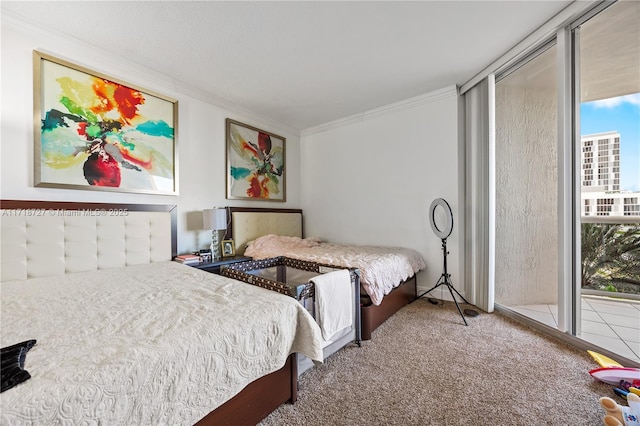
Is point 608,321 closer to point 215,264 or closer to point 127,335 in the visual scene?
point 127,335

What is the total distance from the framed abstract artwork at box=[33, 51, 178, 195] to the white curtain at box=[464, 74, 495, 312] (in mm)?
3601

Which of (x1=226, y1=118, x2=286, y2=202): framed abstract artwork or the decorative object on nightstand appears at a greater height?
(x1=226, y1=118, x2=286, y2=202): framed abstract artwork

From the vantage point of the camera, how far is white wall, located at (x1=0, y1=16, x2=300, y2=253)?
196cm

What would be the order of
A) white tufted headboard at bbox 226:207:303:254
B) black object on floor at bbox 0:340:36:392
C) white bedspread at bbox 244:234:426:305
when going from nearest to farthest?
black object on floor at bbox 0:340:36:392, white bedspread at bbox 244:234:426:305, white tufted headboard at bbox 226:207:303:254

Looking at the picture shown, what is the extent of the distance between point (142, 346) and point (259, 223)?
2930mm

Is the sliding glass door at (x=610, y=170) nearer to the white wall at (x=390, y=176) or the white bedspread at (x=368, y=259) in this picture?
the white wall at (x=390, y=176)

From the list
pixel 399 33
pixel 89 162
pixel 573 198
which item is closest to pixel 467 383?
pixel 573 198

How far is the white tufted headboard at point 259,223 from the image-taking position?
11.4ft

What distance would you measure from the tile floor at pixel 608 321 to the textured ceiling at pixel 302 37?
261 cm

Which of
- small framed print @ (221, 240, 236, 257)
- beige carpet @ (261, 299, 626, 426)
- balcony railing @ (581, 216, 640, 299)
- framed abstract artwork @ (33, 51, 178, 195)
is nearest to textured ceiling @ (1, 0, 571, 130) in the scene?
framed abstract artwork @ (33, 51, 178, 195)

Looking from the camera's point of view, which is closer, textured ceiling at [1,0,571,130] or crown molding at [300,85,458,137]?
textured ceiling at [1,0,571,130]

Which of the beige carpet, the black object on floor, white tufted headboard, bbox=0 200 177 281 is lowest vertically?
the beige carpet

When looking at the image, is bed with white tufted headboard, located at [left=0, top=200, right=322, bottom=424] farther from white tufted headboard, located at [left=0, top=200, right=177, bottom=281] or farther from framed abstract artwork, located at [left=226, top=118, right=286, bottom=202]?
framed abstract artwork, located at [left=226, top=118, right=286, bottom=202]

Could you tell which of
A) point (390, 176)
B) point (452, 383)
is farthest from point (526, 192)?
point (452, 383)
